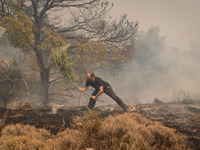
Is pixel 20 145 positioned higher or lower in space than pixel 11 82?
lower

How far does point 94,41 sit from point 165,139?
1025cm

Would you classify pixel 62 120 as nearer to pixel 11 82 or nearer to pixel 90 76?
pixel 90 76

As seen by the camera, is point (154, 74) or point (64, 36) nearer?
point (64, 36)

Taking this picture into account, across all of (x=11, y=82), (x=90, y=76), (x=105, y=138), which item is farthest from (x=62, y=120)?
(x=11, y=82)

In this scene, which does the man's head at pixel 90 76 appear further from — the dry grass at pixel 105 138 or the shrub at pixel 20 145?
the shrub at pixel 20 145

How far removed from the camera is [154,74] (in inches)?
1487

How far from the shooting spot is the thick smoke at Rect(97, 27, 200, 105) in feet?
111

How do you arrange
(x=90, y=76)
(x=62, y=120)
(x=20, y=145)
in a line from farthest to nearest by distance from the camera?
(x=90, y=76) < (x=62, y=120) < (x=20, y=145)

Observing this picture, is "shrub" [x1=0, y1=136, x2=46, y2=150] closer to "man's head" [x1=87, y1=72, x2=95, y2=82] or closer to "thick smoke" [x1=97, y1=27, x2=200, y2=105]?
"man's head" [x1=87, y1=72, x2=95, y2=82]

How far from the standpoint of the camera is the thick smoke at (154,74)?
33781mm

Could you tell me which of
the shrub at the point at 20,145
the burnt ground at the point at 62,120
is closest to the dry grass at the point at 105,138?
the shrub at the point at 20,145

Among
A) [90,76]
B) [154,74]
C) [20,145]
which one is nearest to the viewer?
[20,145]

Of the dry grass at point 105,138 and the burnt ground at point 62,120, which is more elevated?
the dry grass at point 105,138

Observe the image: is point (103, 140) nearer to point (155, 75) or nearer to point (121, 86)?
point (121, 86)
